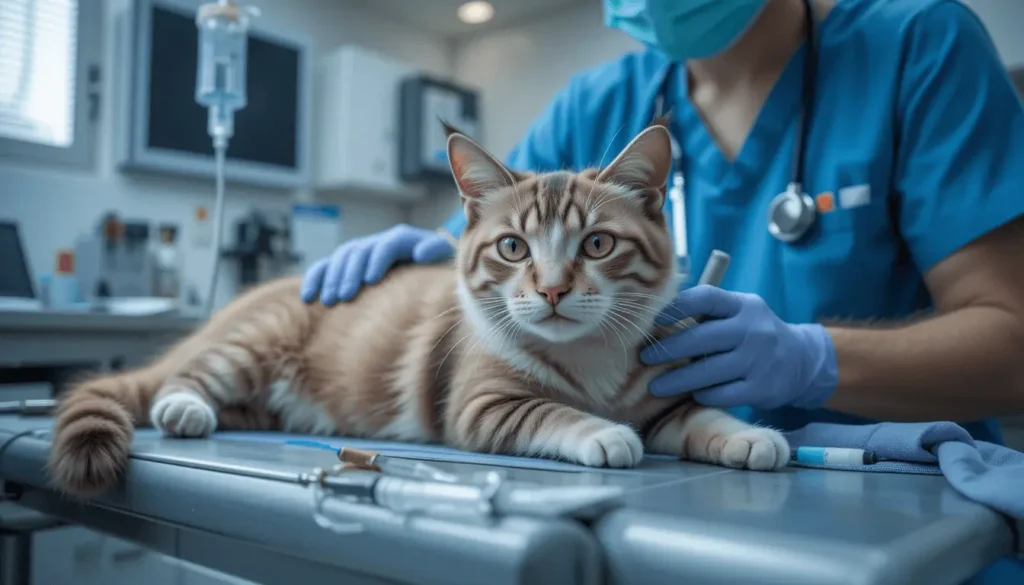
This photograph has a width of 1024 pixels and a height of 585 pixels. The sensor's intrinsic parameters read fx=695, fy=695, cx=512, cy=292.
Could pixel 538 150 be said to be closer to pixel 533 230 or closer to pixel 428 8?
pixel 533 230

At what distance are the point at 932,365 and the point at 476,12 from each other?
3.44 metres

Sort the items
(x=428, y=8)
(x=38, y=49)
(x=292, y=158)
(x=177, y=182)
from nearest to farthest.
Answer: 1. (x=38, y=49)
2. (x=177, y=182)
3. (x=292, y=158)
4. (x=428, y=8)

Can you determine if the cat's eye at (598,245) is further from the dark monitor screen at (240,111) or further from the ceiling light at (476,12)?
the ceiling light at (476,12)

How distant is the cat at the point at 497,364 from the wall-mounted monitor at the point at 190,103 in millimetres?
2060

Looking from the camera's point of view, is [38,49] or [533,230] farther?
[38,49]

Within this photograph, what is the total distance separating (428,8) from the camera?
3.87 metres

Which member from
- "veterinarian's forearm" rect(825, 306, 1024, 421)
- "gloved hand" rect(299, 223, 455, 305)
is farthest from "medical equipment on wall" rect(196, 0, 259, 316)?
"veterinarian's forearm" rect(825, 306, 1024, 421)

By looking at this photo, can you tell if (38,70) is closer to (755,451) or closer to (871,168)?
(871,168)

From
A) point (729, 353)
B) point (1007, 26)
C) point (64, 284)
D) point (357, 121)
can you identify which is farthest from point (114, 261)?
point (1007, 26)

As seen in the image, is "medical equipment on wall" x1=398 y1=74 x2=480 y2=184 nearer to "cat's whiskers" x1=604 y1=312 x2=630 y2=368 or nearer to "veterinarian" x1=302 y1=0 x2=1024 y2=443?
"veterinarian" x1=302 y1=0 x2=1024 y2=443

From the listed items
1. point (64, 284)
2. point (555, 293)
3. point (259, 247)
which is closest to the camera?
point (555, 293)

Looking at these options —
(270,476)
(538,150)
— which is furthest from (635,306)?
(538,150)

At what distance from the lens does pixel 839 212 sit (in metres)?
1.13

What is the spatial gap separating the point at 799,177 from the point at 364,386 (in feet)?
2.62
